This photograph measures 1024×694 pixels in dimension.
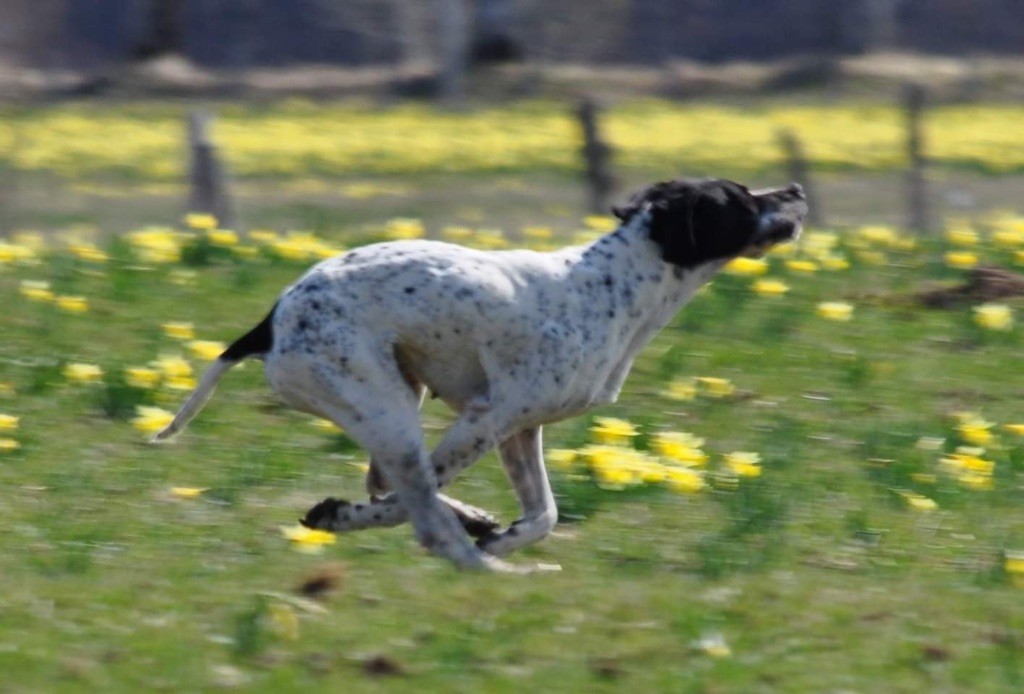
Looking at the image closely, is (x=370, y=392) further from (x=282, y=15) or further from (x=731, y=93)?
(x=282, y=15)

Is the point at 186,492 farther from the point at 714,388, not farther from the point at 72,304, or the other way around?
the point at 72,304

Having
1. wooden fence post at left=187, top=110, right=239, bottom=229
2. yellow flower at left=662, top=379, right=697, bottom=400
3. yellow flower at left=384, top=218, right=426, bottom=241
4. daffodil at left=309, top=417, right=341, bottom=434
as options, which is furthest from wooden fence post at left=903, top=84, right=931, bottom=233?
daffodil at left=309, top=417, right=341, bottom=434

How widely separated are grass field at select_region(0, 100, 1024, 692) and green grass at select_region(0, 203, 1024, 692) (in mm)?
13

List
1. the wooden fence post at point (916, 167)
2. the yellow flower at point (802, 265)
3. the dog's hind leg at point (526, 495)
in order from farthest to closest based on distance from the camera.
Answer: the wooden fence post at point (916, 167) → the yellow flower at point (802, 265) → the dog's hind leg at point (526, 495)

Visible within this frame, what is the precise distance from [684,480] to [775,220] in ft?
2.96

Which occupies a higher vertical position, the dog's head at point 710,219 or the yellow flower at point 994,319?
the dog's head at point 710,219

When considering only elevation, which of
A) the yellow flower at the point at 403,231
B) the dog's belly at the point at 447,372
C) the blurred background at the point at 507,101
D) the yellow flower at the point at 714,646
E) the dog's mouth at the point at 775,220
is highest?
the dog's mouth at the point at 775,220

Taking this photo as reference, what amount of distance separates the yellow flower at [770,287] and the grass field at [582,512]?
0.8 inches

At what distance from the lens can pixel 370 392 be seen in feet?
17.8

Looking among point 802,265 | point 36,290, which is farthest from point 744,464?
point 36,290

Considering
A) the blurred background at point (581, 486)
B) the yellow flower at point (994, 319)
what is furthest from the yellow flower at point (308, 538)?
the yellow flower at point (994, 319)

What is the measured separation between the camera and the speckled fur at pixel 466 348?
17.9 feet

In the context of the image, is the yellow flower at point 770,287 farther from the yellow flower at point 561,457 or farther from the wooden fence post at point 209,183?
the wooden fence post at point 209,183

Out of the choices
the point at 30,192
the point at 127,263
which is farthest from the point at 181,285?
the point at 30,192
